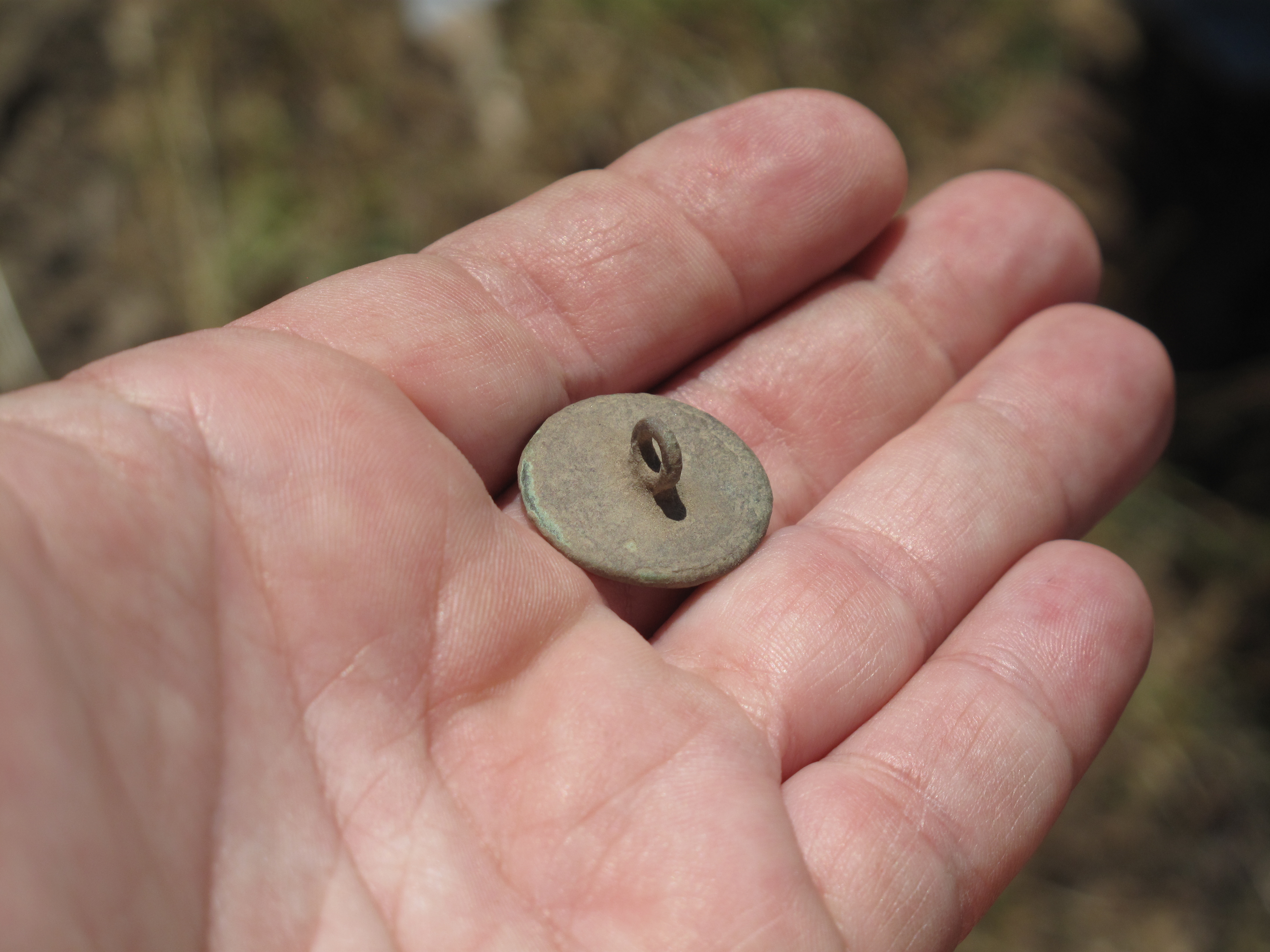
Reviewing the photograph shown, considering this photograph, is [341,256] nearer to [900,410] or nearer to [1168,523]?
[900,410]

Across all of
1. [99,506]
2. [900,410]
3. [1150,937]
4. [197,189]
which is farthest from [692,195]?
[1150,937]

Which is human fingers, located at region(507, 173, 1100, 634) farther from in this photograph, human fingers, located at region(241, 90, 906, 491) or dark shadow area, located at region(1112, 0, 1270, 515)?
dark shadow area, located at region(1112, 0, 1270, 515)

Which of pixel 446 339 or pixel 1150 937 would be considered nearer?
pixel 446 339

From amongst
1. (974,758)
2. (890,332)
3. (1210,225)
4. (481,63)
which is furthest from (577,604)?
(1210,225)

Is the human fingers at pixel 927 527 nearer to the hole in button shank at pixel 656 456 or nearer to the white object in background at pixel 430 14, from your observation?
the hole in button shank at pixel 656 456

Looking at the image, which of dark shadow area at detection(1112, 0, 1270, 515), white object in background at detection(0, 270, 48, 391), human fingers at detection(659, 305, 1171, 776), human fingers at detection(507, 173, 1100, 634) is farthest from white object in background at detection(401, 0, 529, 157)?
dark shadow area at detection(1112, 0, 1270, 515)

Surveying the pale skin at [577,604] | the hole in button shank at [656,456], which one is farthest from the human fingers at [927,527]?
the hole in button shank at [656,456]
